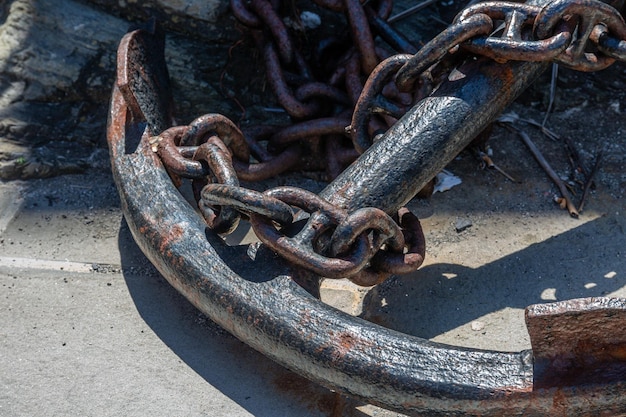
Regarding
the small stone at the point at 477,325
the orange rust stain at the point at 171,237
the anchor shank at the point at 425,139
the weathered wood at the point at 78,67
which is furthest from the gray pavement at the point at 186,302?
the anchor shank at the point at 425,139

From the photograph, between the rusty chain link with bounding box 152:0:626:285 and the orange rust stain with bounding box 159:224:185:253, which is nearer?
the rusty chain link with bounding box 152:0:626:285

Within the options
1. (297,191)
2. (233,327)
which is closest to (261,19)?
(297,191)

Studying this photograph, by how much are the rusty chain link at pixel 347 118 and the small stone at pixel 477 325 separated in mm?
358

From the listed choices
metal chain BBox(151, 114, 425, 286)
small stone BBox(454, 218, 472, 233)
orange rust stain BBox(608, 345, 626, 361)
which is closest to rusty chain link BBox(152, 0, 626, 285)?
A: metal chain BBox(151, 114, 425, 286)

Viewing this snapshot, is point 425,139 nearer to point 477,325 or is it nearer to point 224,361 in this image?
point 477,325

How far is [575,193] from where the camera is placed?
114 inches

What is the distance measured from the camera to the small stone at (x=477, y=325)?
2.45m

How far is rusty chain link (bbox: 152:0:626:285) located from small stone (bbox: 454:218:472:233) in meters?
0.42

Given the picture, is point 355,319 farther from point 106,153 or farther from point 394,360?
point 106,153

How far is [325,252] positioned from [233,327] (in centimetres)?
30

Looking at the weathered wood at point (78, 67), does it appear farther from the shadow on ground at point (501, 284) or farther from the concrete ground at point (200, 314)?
the shadow on ground at point (501, 284)

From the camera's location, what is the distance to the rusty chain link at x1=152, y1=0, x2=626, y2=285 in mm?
2064

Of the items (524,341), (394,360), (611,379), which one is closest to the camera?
(611,379)

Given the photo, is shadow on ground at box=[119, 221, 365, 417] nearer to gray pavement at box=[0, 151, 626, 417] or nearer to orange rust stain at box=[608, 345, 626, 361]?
gray pavement at box=[0, 151, 626, 417]
